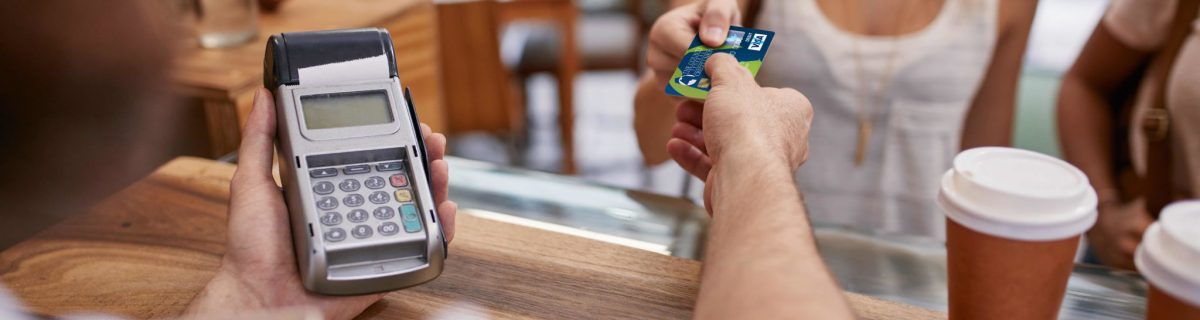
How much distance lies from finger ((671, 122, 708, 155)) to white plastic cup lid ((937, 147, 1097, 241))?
42cm

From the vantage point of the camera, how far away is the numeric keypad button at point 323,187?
2.07ft

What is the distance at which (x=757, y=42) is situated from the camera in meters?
0.86

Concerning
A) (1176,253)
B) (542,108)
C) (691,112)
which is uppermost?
(1176,253)

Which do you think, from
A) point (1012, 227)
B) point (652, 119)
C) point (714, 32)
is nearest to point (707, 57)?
point (714, 32)

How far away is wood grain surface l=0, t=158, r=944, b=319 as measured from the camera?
66 centimetres

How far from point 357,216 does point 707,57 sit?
1.30 feet

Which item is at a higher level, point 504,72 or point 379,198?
point 379,198

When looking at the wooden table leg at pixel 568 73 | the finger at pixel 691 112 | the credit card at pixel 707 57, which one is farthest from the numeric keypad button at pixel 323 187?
the wooden table leg at pixel 568 73

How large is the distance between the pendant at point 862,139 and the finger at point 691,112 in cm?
53

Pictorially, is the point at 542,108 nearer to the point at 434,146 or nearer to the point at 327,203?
the point at 434,146

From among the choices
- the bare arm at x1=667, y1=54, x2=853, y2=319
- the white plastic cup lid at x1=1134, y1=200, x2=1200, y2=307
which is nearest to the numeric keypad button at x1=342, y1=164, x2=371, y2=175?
the bare arm at x1=667, y1=54, x2=853, y2=319

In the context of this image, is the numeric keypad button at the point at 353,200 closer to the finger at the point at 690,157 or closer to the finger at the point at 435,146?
the finger at the point at 435,146

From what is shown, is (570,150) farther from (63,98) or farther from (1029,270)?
(1029,270)

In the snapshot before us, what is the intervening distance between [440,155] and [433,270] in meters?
0.14
